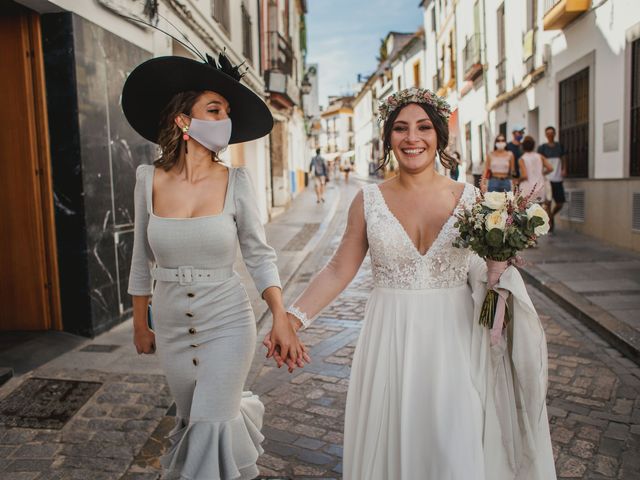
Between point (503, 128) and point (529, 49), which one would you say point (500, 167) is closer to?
point (529, 49)

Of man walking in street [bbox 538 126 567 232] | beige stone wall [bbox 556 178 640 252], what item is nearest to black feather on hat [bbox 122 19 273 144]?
beige stone wall [bbox 556 178 640 252]

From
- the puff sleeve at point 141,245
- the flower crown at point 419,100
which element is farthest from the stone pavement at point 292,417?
the flower crown at point 419,100

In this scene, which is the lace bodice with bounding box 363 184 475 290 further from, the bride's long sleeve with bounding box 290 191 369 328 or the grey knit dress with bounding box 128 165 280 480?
the grey knit dress with bounding box 128 165 280 480

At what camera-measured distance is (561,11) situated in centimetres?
1161

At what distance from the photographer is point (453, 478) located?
223 centimetres

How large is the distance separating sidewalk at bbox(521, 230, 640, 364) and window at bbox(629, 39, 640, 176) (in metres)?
1.41

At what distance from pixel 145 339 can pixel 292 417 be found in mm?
1481

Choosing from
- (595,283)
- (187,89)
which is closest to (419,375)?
(187,89)

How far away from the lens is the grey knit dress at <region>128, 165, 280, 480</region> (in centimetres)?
264

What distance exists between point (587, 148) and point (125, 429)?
10.9 meters

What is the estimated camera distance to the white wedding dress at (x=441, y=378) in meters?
2.32

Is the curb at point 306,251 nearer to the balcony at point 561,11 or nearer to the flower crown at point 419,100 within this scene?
the flower crown at point 419,100

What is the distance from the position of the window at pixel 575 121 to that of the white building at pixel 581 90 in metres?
0.02

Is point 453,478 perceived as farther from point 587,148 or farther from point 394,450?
point 587,148
